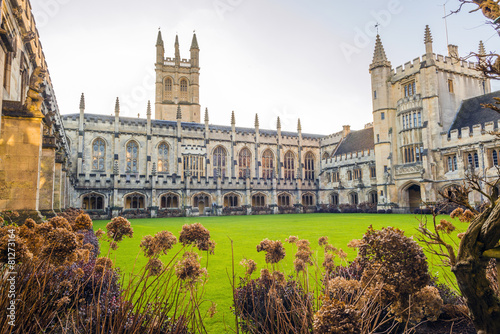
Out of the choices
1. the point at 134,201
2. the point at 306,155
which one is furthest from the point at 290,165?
the point at 134,201

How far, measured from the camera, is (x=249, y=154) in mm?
37344

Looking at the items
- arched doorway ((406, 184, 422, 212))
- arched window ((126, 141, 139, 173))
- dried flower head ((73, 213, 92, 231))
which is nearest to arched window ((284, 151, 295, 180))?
arched doorway ((406, 184, 422, 212))

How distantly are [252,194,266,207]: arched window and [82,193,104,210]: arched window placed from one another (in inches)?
585

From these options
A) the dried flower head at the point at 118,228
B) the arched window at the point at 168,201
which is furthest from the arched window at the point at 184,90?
the dried flower head at the point at 118,228

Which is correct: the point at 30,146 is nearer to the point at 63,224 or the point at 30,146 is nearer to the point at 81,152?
the point at 63,224

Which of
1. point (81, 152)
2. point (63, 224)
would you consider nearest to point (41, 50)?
point (81, 152)

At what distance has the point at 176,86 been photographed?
45281 millimetres

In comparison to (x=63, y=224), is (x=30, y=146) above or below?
above

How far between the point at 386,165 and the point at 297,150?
1389 cm

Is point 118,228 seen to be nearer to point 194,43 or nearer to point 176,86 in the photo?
point 176,86

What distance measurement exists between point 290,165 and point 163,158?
53.7 ft

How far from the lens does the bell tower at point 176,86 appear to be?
4434 cm

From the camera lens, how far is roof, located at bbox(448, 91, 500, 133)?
874 inches

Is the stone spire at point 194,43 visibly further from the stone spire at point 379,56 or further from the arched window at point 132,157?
the stone spire at point 379,56
